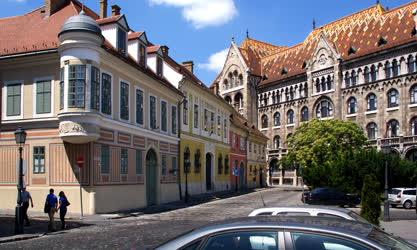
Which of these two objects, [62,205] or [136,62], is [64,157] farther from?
[136,62]

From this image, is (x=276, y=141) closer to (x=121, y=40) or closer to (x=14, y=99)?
(x=121, y=40)

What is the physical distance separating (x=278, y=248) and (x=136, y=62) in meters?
29.0

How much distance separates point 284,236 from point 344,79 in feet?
257

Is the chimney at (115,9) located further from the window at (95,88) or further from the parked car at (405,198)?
→ the parked car at (405,198)

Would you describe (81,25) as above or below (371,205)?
above

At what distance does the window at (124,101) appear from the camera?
29.9 m

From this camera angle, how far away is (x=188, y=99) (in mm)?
43062

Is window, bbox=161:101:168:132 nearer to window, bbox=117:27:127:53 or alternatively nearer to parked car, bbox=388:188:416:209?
window, bbox=117:27:127:53

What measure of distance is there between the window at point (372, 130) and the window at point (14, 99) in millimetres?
57985

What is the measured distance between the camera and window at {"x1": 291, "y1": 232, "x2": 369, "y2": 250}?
4461 millimetres

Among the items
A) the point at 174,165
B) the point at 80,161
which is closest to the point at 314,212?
the point at 80,161

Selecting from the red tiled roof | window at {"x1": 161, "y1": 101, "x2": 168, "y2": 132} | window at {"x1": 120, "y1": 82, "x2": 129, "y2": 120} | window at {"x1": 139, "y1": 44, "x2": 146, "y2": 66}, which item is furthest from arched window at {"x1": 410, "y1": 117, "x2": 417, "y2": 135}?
window at {"x1": 120, "y1": 82, "x2": 129, "y2": 120}

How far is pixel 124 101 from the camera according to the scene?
99.5ft

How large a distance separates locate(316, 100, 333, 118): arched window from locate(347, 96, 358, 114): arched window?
3806mm
